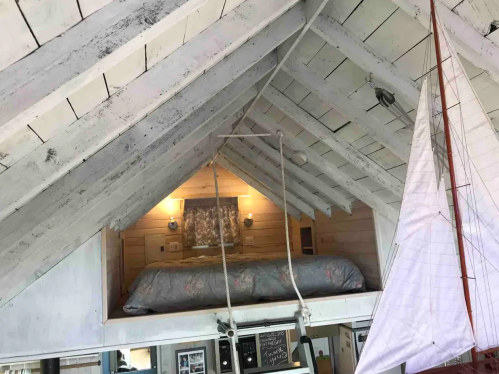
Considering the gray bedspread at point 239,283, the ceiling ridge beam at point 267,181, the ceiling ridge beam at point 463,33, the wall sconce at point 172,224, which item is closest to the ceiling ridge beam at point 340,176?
the gray bedspread at point 239,283

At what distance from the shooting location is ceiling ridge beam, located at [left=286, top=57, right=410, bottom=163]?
2.07 metres

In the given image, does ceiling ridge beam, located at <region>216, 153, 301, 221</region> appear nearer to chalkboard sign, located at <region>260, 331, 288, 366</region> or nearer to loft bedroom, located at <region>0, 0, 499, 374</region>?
loft bedroom, located at <region>0, 0, 499, 374</region>

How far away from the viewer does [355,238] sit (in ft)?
11.1

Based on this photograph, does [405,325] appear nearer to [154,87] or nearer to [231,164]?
[154,87]

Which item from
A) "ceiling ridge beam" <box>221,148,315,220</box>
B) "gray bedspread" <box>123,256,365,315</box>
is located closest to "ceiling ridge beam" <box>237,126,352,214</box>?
"gray bedspread" <box>123,256,365,315</box>

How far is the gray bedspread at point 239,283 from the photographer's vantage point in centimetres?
268

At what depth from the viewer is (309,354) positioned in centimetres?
246

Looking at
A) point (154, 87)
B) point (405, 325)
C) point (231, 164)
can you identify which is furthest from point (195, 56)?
point (231, 164)

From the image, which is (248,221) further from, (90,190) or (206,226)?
(90,190)

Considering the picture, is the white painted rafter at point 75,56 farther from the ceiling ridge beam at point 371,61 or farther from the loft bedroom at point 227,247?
the loft bedroom at point 227,247

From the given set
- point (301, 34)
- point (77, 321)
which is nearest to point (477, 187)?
point (301, 34)

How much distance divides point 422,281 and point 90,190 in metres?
1.47

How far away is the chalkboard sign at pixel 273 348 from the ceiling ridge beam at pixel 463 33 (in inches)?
145

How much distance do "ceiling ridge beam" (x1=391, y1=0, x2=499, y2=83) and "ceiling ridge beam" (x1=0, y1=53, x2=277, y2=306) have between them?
866mm
